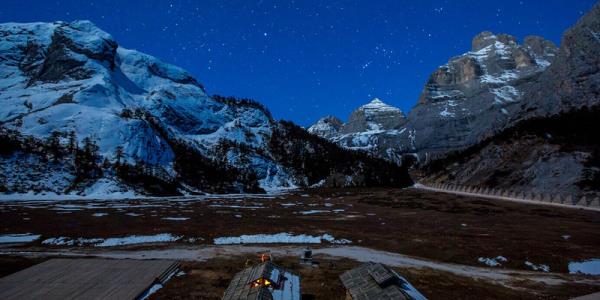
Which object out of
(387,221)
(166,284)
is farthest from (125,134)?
(166,284)

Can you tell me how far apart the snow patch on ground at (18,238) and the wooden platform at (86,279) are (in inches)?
764

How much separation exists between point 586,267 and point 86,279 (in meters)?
51.1

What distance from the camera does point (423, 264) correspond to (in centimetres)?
4162

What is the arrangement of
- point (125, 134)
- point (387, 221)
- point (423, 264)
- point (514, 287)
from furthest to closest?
point (125, 134)
point (387, 221)
point (423, 264)
point (514, 287)

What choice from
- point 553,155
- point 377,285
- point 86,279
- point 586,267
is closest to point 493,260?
point 586,267

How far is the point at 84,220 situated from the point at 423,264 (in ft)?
202

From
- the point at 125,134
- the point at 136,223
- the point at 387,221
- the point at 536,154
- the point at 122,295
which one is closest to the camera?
the point at 122,295

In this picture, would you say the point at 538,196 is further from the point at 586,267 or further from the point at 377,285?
the point at 377,285

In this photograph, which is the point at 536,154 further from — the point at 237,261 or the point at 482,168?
the point at 237,261

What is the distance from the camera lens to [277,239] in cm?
5588

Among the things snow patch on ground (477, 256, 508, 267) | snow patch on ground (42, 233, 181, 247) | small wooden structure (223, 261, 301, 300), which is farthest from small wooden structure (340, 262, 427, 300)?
Answer: snow patch on ground (42, 233, 181, 247)

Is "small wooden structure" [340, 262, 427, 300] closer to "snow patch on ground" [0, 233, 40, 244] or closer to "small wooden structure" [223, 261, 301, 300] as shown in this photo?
"small wooden structure" [223, 261, 301, 300]

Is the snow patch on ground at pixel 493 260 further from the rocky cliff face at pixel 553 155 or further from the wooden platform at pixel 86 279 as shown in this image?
the rocky cliff face at pixel 553 155

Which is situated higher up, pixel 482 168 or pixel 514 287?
pixel 482 168
